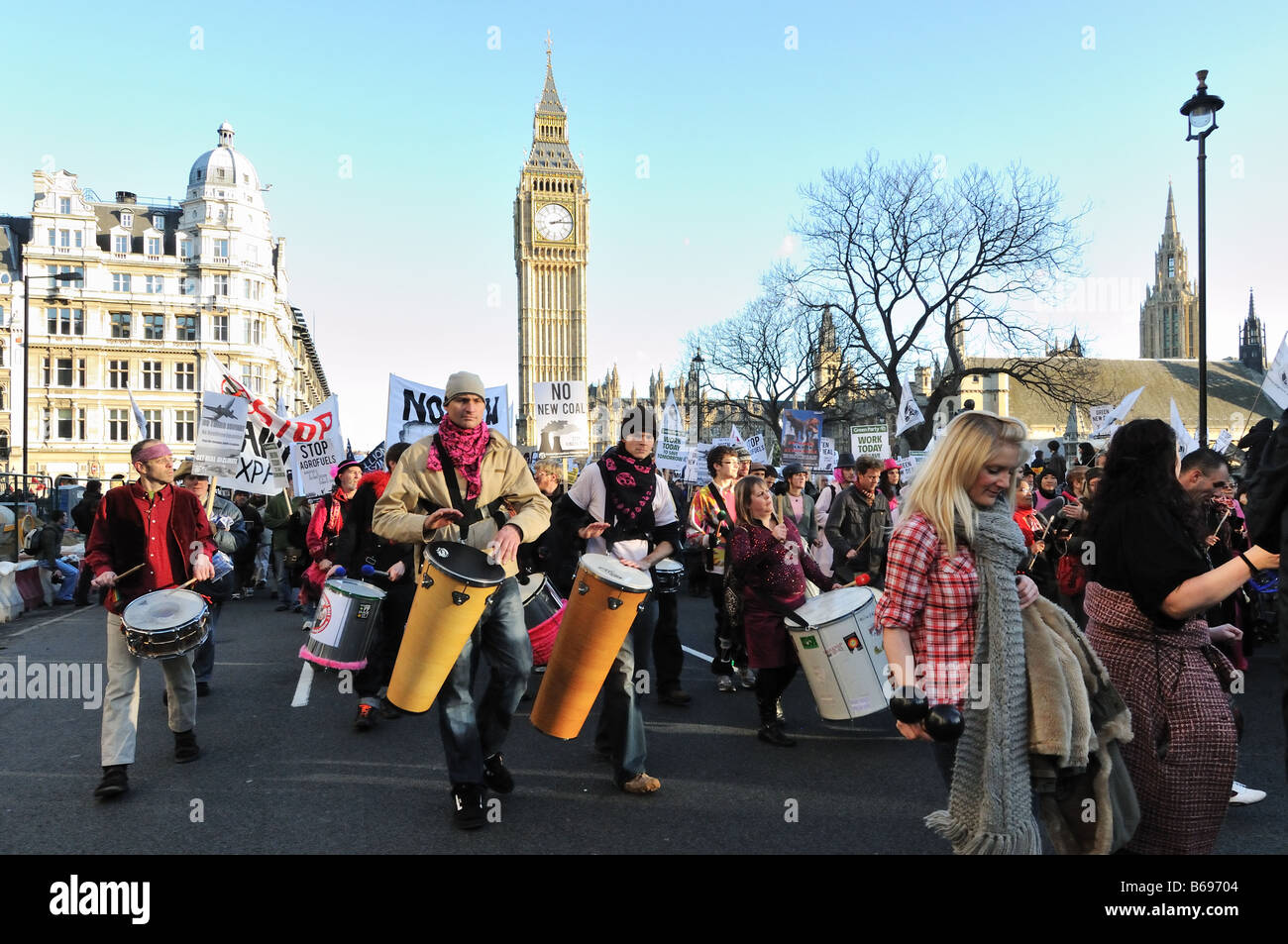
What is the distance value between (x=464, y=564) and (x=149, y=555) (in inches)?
97.0

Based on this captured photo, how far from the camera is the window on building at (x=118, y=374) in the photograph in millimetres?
60750

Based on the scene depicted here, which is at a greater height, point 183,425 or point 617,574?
point 183,425

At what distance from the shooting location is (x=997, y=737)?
271 centimetres

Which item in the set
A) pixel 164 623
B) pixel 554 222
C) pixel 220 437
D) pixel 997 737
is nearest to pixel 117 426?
pixel 554 222

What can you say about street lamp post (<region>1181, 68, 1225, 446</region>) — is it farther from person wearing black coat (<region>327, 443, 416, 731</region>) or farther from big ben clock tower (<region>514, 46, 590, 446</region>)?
big ben clock tower (<region>514, 46, 590, 446</region>)

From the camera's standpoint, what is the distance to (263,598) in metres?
15.1

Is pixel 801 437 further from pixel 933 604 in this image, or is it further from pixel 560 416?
pixel 933 604

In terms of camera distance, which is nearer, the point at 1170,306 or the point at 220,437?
the point at 220,437

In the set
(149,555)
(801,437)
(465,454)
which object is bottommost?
(149,555)

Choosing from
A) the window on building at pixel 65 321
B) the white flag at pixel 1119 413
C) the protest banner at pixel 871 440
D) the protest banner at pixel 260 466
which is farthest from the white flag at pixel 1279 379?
the window on building at pixel 65 321

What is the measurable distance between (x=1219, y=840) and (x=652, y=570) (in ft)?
10.4

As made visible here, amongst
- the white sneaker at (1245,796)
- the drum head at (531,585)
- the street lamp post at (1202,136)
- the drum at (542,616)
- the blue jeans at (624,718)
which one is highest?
the street lamp post at (1202,136)

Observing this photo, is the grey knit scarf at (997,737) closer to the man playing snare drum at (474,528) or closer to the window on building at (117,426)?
the man playing snare drum at (474,528)
